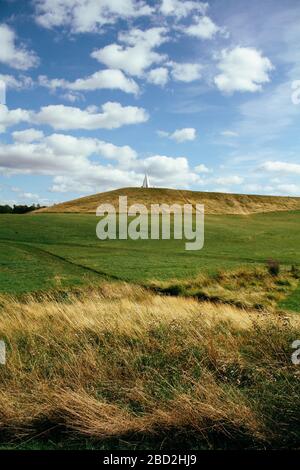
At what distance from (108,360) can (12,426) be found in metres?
2.47

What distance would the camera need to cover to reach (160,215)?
79.6m

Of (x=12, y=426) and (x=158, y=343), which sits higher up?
(x=158, y=343)

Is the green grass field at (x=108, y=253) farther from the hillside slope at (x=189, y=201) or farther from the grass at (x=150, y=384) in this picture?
the hillside slope at (x=189, y=201)

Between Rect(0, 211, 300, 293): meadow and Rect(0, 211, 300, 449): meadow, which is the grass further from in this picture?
Rect(0, 211, 300, 293): meadow

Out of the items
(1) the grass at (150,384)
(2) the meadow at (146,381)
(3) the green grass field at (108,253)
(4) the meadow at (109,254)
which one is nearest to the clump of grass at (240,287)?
(4) the meadow at (109,254)

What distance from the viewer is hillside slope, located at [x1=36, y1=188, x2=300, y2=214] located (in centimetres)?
9619

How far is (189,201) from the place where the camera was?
101 meters

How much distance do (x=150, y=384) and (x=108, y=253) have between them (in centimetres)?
3406

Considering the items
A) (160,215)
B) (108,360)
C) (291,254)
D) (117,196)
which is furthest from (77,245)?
(117,196)

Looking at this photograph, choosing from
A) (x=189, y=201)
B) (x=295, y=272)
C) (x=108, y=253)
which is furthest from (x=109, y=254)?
(x=189, y=201)

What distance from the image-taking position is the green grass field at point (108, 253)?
28031 mm

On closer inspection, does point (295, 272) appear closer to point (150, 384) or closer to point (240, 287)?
point (240, 287)

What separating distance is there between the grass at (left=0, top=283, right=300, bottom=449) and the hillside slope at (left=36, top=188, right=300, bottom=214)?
80467 millimetres
